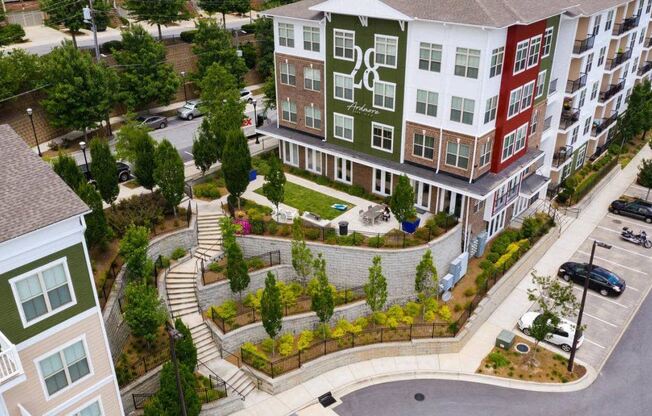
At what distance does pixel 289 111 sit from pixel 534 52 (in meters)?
18.8

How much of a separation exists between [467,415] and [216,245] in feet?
59.1

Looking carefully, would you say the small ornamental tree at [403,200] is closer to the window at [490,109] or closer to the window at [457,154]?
the window at [457,154]

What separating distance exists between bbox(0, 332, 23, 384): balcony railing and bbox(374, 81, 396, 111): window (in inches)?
1103

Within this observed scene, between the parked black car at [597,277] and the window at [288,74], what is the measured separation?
79.5 ft

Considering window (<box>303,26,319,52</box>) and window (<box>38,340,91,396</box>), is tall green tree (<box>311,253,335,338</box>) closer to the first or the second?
window (<box>38,340,91,396</box>)

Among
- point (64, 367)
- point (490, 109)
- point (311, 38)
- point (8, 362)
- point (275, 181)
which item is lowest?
point (275, 181)

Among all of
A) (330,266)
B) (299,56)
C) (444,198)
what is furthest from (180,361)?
(299,56)

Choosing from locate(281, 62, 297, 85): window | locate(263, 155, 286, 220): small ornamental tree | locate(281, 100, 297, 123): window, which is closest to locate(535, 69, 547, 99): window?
locate(281, 62, 297, 85): window

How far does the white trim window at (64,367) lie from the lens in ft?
62.4

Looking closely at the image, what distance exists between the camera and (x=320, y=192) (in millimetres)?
41781

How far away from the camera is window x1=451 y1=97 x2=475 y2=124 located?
3481 cm

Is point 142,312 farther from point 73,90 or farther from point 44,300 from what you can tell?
point 73,90

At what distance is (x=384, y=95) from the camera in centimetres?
3838

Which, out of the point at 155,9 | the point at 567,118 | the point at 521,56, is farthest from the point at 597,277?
the point at 155,9
